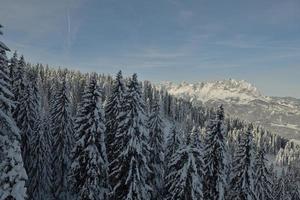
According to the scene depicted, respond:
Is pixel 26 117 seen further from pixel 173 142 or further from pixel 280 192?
pixel 280 192

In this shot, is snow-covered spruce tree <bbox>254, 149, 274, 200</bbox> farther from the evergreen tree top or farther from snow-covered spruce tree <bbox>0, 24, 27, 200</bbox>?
snow-covered spruce tree <bbox>0, 24, 27, 200</bbox>

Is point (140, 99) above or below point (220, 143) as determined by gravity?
above

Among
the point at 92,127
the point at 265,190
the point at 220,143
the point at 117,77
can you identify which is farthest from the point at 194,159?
the point at 265,190

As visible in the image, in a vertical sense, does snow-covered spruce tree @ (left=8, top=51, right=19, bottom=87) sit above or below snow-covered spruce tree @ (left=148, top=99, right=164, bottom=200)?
above

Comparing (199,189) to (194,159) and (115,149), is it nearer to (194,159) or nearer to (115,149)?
(194,159)

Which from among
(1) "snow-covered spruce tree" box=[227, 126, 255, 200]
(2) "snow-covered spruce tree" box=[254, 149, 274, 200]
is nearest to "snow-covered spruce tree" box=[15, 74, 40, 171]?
(1) "snow-covered spruce tree" box=[227, 126, 255, 200]

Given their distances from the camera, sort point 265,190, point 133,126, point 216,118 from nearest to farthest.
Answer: point 133,126 < point 216,118 < point 265,190
